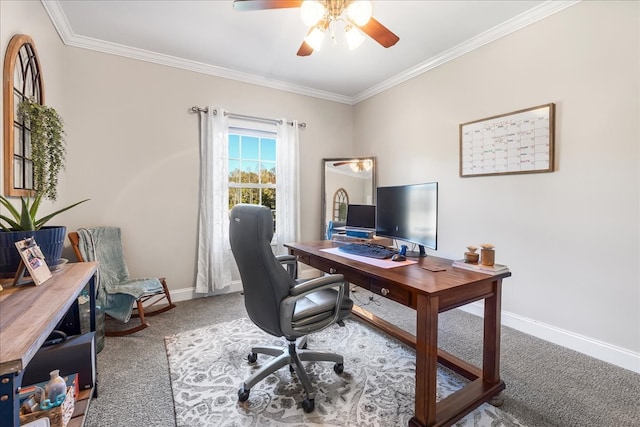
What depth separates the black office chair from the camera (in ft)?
4.94

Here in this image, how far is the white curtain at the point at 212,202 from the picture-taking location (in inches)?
127

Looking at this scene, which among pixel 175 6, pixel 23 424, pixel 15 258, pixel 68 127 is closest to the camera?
pixel 23 424

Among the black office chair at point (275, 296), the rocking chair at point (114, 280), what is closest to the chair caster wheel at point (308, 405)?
the black office chair at point (275, 296)

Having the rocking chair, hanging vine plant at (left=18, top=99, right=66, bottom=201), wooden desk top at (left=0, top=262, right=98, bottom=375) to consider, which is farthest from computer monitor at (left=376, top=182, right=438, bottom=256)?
hanging vine plant at (left=18, top=99, right=66, bottom=201)

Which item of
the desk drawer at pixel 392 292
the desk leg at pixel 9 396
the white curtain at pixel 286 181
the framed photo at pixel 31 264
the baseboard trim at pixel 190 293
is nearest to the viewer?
the desk leg at pixel 9 396

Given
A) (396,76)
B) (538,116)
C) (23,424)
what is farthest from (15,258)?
(396,76)

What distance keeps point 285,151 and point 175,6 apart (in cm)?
180

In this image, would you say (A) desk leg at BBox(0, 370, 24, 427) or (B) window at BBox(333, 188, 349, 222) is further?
(B) window at BBox(333, 188, 349, 222)

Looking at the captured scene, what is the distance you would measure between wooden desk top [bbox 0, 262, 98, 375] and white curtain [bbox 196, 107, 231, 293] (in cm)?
179

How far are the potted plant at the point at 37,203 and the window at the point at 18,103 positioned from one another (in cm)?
5

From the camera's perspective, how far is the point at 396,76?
3514mm

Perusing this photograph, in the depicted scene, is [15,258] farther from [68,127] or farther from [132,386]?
[68,127]

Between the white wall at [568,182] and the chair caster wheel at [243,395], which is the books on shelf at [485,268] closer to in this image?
the white wall at [568,182]

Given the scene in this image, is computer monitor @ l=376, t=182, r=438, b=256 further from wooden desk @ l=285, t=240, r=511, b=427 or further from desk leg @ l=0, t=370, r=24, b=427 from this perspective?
desk leg @ l=0, t=370, r=24, b=427
